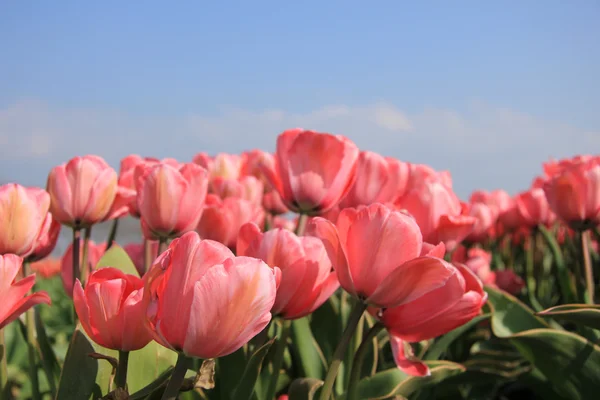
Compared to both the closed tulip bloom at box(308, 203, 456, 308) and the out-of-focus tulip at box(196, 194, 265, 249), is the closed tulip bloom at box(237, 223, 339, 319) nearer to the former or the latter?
the closed tulip bloom at box(308, 203, 456, 308)

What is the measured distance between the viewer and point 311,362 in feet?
3.80

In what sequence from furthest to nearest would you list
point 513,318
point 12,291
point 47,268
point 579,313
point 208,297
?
point 47,268, point 513,318, point 579,313, point 12,291, point 208,297

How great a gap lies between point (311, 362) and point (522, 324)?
433 millimetres

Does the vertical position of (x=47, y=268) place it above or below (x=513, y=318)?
below

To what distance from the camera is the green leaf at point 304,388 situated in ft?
2.73

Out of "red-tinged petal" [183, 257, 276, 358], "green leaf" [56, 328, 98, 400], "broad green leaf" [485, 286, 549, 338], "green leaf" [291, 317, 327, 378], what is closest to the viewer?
→ "red-tinged petal" [183, 257, 276, 358]

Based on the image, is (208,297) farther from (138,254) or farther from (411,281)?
(138,254)

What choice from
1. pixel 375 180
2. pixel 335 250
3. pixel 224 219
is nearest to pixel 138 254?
pixel 224 219

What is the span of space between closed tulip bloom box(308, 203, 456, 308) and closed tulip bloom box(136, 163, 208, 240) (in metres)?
0.33

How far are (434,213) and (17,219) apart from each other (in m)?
0.62

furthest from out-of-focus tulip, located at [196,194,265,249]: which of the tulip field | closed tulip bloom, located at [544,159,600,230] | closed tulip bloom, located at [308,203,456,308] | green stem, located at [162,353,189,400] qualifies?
closed tulip bloom, located at [544,159,600,230]

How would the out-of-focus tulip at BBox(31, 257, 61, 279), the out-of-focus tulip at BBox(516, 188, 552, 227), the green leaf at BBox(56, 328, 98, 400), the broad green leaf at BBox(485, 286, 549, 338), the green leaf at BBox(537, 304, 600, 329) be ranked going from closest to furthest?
the green leaf at BBox(56, 328, 98, 400), the green leaf at BBox(537, 304, 600, 329), the broad green leaf at BBox(485, 286, 549, 338), the out-of-focus tulip at BBox(516, 188, 552, 227), the out-of-focus tulip at BBox(31, 257, 61, 279)

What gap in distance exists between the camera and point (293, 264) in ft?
2.47

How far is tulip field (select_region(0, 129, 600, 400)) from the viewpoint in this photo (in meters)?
0.56
